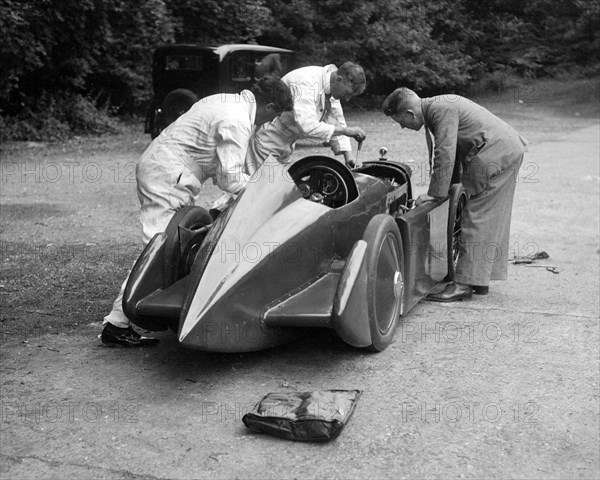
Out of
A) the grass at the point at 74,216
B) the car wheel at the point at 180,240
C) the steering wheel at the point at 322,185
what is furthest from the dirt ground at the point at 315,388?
the steering wheel at the point at 322,185

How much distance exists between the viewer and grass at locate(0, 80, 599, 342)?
20.9 feet

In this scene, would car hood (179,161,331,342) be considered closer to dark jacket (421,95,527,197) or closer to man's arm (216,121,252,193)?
man's arm (216,121,252,193)

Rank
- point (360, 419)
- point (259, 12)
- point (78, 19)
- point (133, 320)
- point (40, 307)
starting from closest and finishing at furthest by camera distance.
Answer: point (360, 419) < point (133, 320) < point (40, 307) < point (78, 19) < point (259, 12)

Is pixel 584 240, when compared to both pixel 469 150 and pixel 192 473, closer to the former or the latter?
pixel 469 150

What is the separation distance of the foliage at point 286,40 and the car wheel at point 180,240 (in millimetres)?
13054

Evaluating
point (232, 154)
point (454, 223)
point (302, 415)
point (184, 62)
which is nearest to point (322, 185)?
point (232, 154)

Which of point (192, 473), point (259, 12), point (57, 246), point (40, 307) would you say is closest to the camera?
point (192, 473)

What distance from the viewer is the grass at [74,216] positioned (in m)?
6.38

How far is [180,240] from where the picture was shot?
16.8 feet

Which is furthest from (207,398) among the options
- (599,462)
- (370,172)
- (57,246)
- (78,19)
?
(78,19)

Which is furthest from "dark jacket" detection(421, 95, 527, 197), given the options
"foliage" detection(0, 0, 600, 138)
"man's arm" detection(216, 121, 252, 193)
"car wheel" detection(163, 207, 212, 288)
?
"foliage" detection(0, 0, 600, 138)

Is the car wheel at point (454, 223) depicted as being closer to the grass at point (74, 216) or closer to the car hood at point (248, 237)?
the car hood at point (248, 237)

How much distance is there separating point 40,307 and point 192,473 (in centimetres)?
294

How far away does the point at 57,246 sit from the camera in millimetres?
8469
